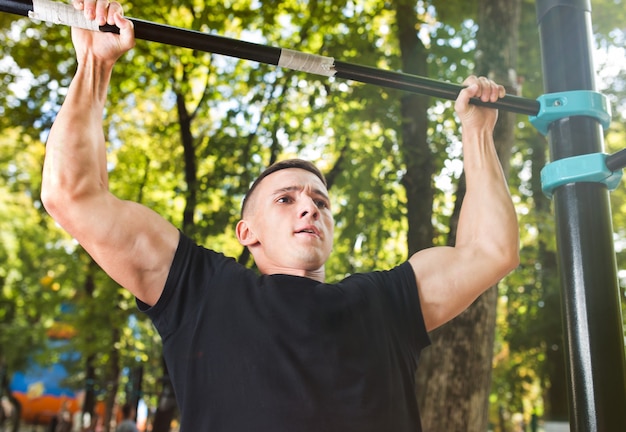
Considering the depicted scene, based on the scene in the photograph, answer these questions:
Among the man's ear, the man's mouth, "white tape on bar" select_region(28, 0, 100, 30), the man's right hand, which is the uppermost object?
the man's right hand

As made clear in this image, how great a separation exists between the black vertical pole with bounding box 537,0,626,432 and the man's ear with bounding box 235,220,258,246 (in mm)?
1047

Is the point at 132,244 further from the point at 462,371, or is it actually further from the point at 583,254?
the point at 462,371

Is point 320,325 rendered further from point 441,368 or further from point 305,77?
point 305,77

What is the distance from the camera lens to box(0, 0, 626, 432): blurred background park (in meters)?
6.13

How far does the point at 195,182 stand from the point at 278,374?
813 cm

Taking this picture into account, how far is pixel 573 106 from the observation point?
2.03 meters

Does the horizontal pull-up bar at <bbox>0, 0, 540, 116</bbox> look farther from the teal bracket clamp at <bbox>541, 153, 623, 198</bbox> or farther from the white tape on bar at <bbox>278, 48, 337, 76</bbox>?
the teal bracket clamp at <bbox>541, 153, 623, 198</bbox>

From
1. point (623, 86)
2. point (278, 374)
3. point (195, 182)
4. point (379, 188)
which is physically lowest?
point (278, 374)

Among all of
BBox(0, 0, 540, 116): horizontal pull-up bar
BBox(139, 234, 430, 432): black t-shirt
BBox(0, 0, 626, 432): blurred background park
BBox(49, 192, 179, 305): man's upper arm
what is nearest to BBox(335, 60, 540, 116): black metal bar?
BBox(0, 0, 540, 116): horizontal pull-up bar

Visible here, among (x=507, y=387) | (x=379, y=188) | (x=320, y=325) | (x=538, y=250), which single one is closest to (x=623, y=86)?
(x=538, y=250)

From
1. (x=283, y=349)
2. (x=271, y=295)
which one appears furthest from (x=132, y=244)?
(x=283, y=349)

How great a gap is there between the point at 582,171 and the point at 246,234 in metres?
1.17

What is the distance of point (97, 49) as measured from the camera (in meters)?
2.00

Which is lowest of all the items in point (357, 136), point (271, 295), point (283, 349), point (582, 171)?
point (283, 349)
